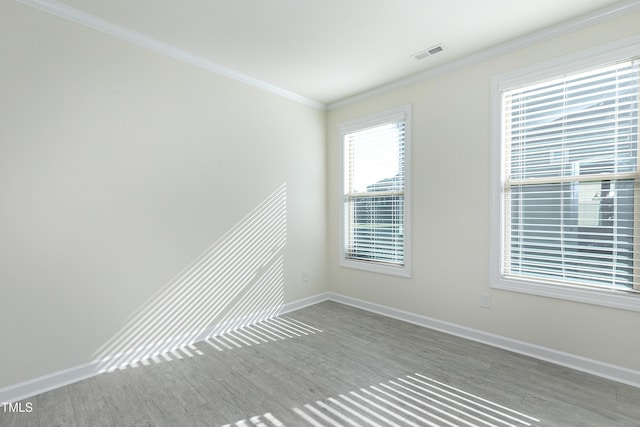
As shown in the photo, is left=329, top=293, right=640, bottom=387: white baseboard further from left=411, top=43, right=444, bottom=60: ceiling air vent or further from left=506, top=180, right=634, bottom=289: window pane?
left=411, top=43, right=444, bottom=60: ceiling air vent

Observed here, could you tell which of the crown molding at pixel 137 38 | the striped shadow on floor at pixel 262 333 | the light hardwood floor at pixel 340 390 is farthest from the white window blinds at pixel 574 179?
the crown molding at pixel 137 38

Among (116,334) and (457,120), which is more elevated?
(457,120)

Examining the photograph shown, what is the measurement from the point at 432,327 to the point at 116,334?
299cm

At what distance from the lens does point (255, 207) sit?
3465 millimetres

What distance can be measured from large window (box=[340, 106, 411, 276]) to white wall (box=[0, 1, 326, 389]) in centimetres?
146

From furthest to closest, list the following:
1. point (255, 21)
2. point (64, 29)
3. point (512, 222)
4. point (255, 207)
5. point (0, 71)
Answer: point (255, 207), point (512, 222), point (255, 21), point (64, 29), point (0, 71)

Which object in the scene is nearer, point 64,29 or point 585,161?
point 64,29

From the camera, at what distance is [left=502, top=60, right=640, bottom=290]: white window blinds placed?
2.23 m

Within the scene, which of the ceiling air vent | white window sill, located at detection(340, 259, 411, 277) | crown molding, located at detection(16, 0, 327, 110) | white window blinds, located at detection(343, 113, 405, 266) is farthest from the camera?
white window blinds, located at detection(343, 113, 405, 266)

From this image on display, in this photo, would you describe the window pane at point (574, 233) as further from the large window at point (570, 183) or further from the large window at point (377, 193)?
the large window at point (377, 193)

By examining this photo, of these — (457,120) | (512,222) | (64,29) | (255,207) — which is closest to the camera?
(64,29)

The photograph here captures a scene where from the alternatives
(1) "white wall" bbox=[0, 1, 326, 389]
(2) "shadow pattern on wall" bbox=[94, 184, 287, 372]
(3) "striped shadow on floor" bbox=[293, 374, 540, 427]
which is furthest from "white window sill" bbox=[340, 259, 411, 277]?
(1) "white wall" bbox=[0, 1, 326, 389]

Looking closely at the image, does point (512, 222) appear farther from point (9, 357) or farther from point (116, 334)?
point (9, 357)

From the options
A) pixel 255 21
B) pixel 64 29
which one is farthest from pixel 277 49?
pixel 64 29
